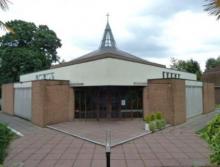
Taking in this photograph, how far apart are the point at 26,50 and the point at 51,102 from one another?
727 inches

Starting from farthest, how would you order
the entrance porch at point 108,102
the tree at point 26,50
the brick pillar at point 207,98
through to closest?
the tree at point 26,50 → the brick pillar at point 207,98 → the entrance porch at point 108,102

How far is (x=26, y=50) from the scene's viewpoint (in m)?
37.3

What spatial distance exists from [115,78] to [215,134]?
15.3m

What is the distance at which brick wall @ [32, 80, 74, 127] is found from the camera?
19966 millimetres

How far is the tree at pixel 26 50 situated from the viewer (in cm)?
3712

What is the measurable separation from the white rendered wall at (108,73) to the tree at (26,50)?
15115mm

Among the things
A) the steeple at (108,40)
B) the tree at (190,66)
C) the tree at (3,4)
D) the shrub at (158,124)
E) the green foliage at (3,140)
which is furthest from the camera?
the tree at (190,66)

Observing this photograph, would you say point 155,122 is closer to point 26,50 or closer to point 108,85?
point 108,85

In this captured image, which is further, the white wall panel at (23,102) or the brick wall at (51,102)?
the white wall panel at (23,102)

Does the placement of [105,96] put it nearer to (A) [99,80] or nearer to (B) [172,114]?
(A) [99,80]

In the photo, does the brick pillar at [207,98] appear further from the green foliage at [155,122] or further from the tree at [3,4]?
the tree at [3,4]

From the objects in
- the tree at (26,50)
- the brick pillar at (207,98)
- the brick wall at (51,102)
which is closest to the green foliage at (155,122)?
the brick wall at (51,102)

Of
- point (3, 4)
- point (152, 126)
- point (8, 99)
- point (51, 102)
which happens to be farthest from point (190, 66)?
point (3, 4)

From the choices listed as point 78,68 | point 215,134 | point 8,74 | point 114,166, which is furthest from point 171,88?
point 8,74
